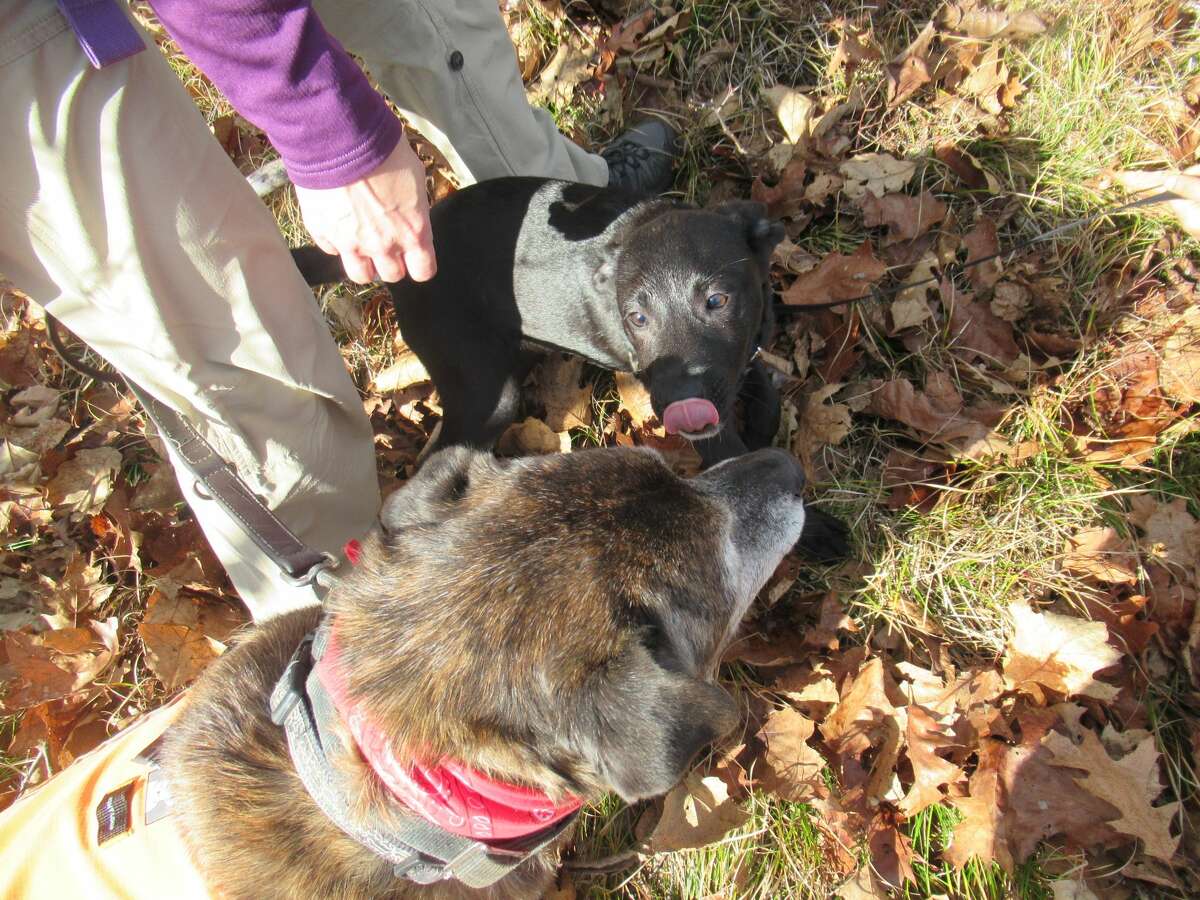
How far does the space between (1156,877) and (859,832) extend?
98 centimetres

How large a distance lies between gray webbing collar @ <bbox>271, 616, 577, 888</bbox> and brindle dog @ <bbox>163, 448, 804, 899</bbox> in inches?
2.5

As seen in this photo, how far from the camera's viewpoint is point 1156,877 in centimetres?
253

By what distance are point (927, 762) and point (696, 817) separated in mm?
967

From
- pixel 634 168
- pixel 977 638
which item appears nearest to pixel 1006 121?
pixel 634 168

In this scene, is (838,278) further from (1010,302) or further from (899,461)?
(899,461)

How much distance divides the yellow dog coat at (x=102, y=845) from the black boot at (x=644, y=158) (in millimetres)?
3735

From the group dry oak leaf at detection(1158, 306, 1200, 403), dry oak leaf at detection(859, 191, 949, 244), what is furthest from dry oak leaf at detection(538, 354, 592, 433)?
dry oak leaf at detection(1158, 306, 1200, 403)

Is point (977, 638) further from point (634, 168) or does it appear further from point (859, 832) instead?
point (634, 168)

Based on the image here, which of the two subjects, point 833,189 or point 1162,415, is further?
point 833,189

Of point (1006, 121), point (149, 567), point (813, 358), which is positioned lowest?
point (813, 358)

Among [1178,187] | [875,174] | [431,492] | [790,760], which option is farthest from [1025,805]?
[875,174]

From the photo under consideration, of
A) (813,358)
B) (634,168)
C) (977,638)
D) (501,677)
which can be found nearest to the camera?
(501,677)

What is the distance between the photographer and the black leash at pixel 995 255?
3322 millimetres

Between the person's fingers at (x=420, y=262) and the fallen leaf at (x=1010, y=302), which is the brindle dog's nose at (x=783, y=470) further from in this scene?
the fallen leaf at (x=1010, y=302)
